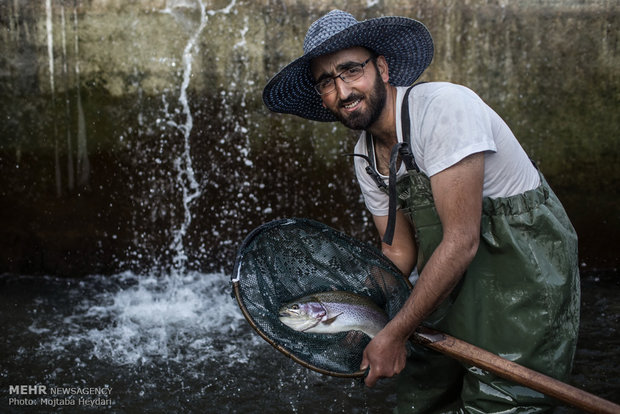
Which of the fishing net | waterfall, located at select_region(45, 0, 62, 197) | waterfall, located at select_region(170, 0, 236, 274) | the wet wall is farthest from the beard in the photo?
waterfall, located at select_region(45, 0, 62, 197)

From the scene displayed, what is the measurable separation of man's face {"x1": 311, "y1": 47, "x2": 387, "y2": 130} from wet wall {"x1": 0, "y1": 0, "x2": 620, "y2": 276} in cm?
256

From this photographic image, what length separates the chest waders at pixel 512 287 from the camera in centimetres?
198

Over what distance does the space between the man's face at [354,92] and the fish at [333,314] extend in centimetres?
62

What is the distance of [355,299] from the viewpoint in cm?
218

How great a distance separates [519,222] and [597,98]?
321 cm

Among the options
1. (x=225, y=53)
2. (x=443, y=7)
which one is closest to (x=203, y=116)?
(x=225, y=53)

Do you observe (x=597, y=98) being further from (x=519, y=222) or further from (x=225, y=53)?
(x=519, y=222)

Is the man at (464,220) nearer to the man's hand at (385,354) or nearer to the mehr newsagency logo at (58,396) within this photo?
the man's hand at (385,354)

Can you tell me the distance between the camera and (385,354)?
198 centimetres

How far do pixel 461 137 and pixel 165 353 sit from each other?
2.59m

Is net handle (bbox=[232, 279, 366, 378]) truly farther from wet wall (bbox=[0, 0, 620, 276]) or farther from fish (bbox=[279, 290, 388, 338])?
wet wall (bbox=[0, 0, 620, 276])

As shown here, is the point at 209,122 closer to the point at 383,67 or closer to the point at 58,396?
the point at 58,396

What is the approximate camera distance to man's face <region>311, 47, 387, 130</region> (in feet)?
7.07

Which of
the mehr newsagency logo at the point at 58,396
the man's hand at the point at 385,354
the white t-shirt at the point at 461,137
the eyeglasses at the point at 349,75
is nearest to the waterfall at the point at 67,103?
the mehr newsagency logo at the point at 58,396
